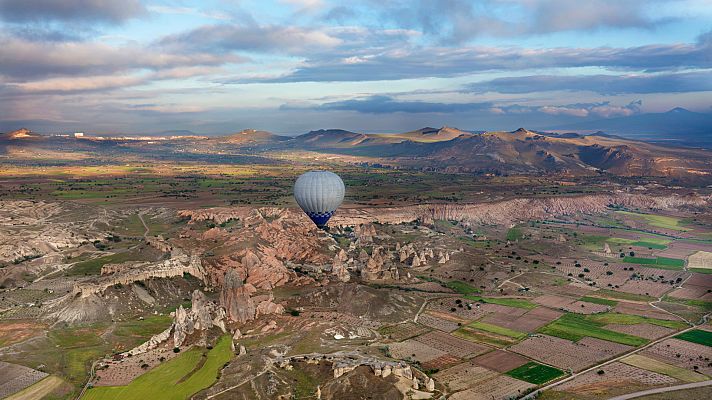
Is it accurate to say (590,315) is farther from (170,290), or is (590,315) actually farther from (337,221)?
(337,221)

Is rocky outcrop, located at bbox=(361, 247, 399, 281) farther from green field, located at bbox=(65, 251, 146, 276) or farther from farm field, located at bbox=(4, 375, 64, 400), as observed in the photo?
farm field, located at bbox=(4, 375, 64, 400)

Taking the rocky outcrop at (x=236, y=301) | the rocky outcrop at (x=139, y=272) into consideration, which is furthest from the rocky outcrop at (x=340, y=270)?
the rocky outcrop at (x=139, y=272)

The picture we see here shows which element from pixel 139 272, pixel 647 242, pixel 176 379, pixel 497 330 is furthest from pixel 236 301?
pixel 647 242

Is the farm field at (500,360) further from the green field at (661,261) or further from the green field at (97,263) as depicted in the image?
the green field at (97,263)

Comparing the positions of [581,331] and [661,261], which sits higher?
[661,261]

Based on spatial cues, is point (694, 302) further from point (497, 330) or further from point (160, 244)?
point (160, 244)
